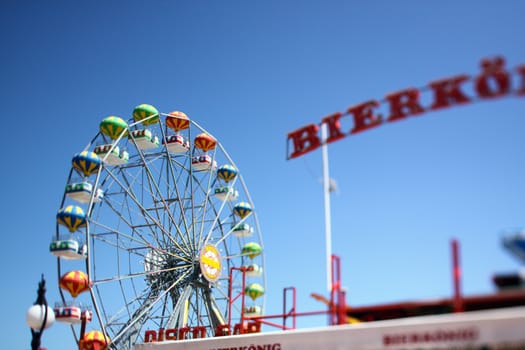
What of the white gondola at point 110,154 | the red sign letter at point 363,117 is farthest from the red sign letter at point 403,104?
the white gondola at point 110,154

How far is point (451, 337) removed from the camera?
14500 mm

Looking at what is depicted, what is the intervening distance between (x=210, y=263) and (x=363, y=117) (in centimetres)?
1643

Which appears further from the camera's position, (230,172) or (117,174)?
(230,172)

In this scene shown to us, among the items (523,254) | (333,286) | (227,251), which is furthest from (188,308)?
(523,254)

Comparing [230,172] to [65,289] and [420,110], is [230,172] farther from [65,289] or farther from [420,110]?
[420,110]

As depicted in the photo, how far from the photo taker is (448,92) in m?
17.1

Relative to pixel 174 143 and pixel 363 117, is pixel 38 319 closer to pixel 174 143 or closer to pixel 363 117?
pixel 363 117

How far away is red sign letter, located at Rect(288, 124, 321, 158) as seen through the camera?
19.9 metres

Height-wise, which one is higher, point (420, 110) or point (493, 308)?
point (420, 110)

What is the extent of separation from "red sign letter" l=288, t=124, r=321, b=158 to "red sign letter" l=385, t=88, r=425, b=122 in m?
2.44

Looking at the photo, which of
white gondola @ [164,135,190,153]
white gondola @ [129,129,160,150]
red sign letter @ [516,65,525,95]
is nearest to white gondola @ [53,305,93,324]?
white gondola @ [129,129,160,150]

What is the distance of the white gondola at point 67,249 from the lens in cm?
2683

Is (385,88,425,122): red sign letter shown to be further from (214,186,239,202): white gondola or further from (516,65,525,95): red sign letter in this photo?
(214,186,239,202): white gondola

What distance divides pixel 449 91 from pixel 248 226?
22.0 m
